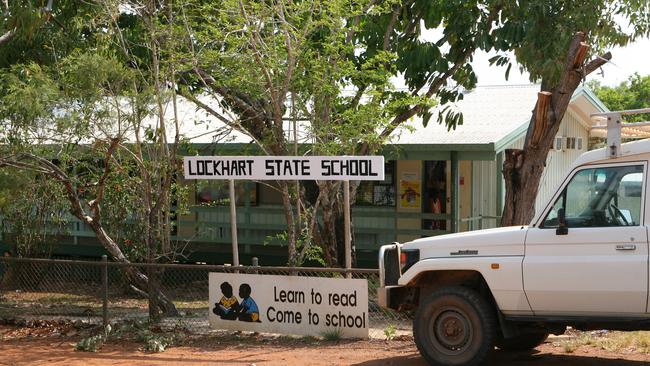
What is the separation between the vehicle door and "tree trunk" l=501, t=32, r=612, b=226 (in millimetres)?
3969

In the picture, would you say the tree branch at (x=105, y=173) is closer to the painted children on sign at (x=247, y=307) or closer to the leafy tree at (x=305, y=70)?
the leafy tree at (x=305, y=70)

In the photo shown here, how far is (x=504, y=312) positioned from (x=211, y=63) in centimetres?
616

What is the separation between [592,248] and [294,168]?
14.8ft

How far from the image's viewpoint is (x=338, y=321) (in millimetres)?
11227

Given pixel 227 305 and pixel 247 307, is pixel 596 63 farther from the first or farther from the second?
pixel 227 305

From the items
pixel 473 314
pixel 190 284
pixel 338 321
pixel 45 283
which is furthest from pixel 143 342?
pixel 45 283

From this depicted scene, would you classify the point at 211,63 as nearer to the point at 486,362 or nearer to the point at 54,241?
the point at 486,362

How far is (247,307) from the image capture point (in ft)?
38.7

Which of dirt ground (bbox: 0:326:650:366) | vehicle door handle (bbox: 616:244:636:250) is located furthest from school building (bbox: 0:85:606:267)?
vehicle door handle (bbox: 616:244:636:250)

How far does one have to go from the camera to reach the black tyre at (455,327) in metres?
8.96

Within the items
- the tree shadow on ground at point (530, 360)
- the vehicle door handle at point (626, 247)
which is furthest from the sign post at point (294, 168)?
the vehicle door handle at point (626, 247)

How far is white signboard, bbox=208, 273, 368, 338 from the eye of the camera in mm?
11125

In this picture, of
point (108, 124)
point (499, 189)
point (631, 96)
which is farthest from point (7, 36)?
point (631, 96)

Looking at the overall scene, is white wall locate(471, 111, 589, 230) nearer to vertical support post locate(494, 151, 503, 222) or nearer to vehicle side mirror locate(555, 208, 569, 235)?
vertical support post locate(494, 151, 503, 222)
